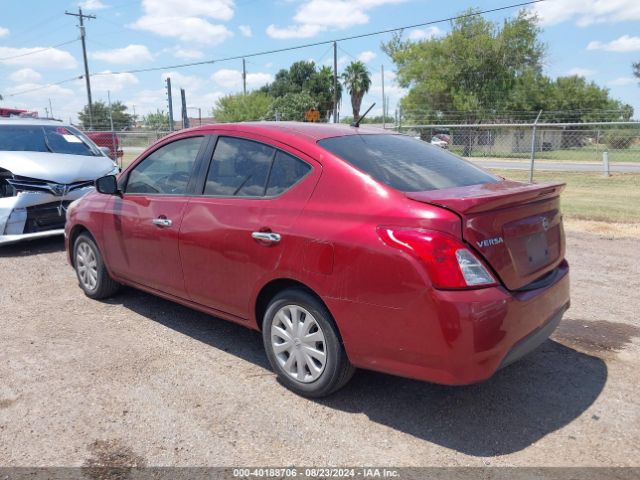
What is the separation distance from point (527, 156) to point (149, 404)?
24969mm

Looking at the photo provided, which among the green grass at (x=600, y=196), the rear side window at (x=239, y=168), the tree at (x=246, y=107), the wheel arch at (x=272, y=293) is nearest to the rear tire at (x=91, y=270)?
the rear side window at (x=239, y=168)

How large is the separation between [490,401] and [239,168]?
88.0 inches

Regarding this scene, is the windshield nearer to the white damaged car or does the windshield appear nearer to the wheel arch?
the white damaged car

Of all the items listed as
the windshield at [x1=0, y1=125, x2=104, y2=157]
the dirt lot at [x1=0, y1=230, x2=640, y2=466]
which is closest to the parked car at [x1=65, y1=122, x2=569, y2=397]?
the dirt lot at [x1=0, y1=230, x2=640, y2=466]

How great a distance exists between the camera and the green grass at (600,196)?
9740 millimetres

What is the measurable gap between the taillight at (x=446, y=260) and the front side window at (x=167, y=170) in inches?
82.5

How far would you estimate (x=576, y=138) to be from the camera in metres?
21.9

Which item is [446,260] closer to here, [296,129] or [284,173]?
[284,173]

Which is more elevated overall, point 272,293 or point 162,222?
point 162,222

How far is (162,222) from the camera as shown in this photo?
14.0 ft

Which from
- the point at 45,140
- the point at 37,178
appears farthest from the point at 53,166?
the point at 45,140

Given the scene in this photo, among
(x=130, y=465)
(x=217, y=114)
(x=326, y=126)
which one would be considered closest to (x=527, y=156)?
(x=326, y=126)

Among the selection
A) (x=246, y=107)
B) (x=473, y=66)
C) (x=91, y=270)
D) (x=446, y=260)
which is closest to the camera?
(x=446, y=260)

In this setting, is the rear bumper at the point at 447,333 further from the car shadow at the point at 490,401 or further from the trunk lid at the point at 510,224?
the car shadow at the point at 490,401
